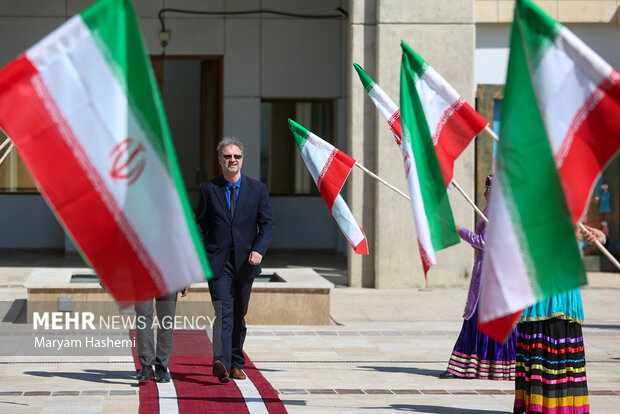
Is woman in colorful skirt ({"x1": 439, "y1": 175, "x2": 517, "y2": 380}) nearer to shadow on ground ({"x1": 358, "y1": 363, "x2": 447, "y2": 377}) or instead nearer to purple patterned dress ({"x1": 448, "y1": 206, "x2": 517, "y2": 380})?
purple patterned dress ({"x1": 448, "y1": 206, "x2": 517, "y2": 380})

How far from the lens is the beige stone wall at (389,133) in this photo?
16797 mm

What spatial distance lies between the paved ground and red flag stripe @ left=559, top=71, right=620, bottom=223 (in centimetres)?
220

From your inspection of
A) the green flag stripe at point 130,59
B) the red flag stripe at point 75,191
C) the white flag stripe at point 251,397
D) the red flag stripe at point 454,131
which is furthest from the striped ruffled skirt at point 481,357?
the green flag stripe at point 130,59

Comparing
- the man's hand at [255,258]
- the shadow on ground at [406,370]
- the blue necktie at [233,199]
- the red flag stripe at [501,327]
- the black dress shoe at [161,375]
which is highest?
the blue necktie at [233,199]

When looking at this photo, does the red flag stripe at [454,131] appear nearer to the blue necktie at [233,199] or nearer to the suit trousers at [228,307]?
the blue necktie at [233,199]

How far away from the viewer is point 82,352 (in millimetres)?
10562

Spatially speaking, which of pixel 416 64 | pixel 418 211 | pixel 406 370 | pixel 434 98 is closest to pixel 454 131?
pixel 434 98

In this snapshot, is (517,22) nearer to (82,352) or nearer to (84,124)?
(84,124)

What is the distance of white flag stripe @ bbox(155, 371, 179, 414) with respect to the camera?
26.1 feet

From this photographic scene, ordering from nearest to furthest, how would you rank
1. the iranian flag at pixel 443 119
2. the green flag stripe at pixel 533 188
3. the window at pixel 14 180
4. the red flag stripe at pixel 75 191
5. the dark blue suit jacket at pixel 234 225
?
the red flag stripe at pixel 75 191
the green flag stripe at pixel 533 188
the iranian flag at pixel 443 119
the dark blue suit jacket at pixel 234 225
the window at pixel 14 180

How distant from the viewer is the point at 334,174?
952 centimetres

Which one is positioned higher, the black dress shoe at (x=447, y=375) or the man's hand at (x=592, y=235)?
the man's hand at (x=592, y=235)

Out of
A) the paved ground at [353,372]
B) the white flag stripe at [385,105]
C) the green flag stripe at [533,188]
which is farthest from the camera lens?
the white flag stripe at [385,105]

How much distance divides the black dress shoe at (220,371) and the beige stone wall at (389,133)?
8.15 m
